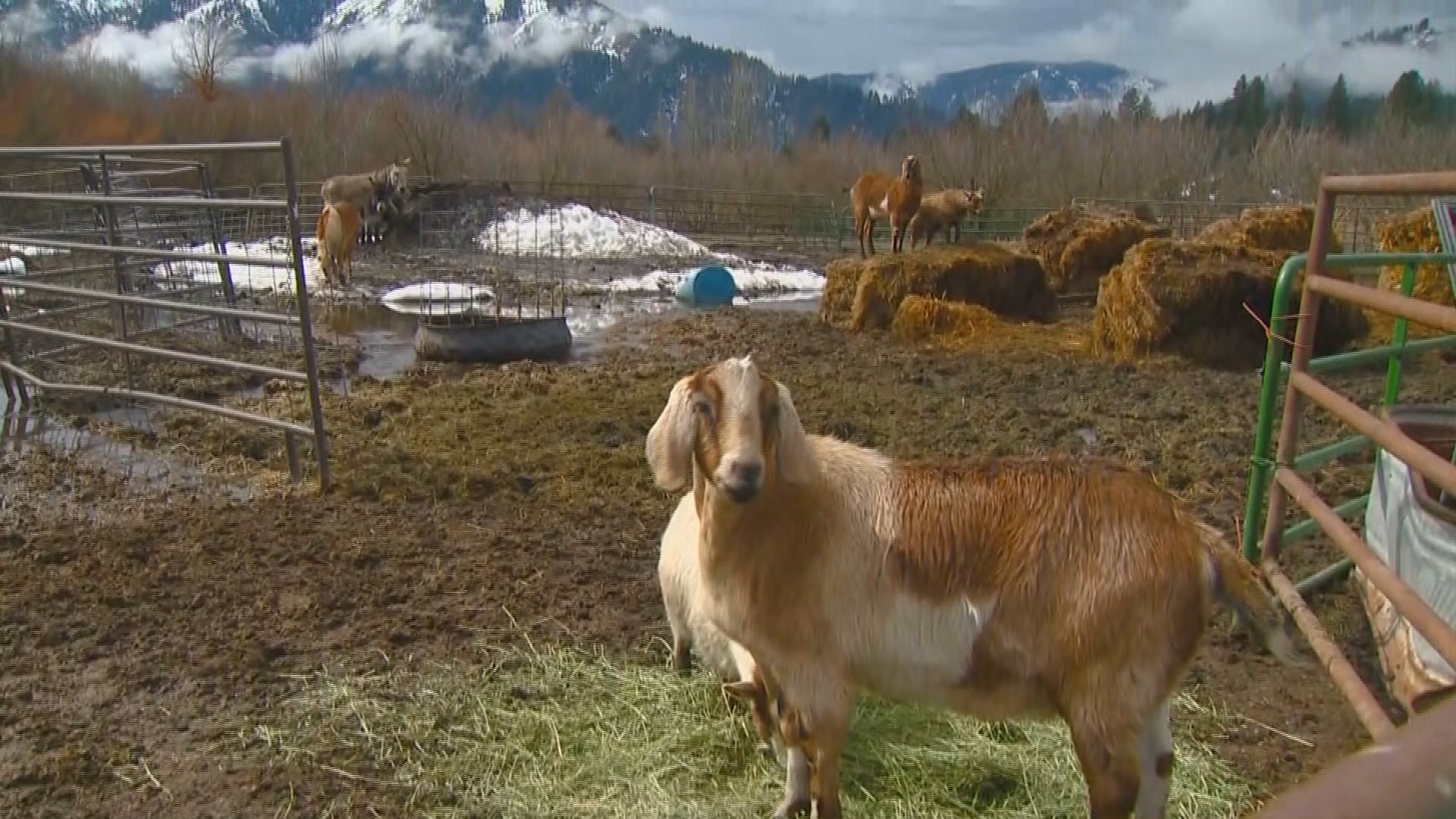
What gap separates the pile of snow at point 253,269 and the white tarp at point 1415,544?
10.7 m

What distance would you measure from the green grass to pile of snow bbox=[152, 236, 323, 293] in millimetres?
8430

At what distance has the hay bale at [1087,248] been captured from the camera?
1544cm

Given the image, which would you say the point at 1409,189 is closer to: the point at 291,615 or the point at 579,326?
the point at 291,615

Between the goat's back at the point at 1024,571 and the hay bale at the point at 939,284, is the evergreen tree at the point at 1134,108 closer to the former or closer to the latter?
the hay bale at the point at 939,284

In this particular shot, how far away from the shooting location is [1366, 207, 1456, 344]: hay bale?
10695 mm

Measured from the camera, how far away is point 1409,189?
10.9ft

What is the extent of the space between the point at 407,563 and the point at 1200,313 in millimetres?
8038

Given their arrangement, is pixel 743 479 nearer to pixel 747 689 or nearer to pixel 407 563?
pixel 747 689

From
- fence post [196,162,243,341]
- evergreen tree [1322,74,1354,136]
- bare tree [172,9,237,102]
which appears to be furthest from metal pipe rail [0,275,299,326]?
evergreen tree [1322,74,1354,136]

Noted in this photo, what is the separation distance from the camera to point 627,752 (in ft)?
11.7

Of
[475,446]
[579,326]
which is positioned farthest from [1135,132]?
[475,446]

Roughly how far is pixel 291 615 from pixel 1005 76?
16296 cm

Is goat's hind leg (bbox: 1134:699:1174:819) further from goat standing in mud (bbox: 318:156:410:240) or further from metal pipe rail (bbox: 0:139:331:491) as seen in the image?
goat standing in mud (bbox: 318:156:410:240)

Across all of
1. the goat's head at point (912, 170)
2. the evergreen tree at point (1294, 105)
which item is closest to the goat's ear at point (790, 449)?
the goat's head at point (912, 170)
